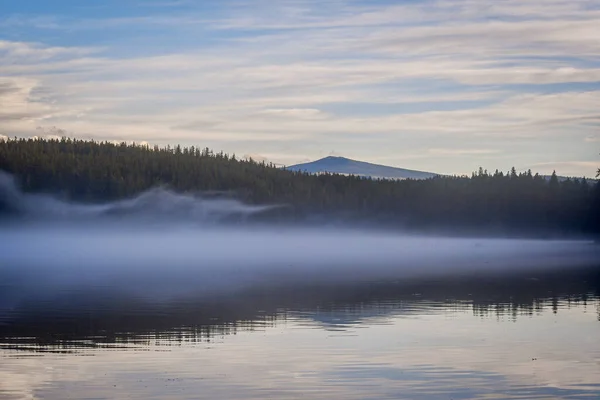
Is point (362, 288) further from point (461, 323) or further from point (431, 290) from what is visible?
point (461, 323)

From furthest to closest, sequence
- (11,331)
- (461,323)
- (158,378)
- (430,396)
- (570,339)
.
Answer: (461,323), (11,331), (570,339), (158,378), (430,396)

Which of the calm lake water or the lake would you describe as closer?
the calm lake water

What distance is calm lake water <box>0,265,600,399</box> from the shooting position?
26828 millimetres

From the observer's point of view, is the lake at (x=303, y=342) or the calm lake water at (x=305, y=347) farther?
the lake at (x=303, y=342)

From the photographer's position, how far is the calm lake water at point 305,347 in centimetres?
2683

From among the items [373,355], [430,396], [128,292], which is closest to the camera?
[430,396]

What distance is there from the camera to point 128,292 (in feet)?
202

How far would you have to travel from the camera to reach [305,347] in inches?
1357

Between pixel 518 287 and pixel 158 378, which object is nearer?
pixel 158 378

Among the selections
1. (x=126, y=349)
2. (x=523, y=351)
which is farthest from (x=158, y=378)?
(x=523, y=351)

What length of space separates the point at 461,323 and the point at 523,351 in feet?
28.3

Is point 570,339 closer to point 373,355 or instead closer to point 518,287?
point 373,355

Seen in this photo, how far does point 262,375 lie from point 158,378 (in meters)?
2.77

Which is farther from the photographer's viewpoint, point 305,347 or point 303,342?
point 303,342
